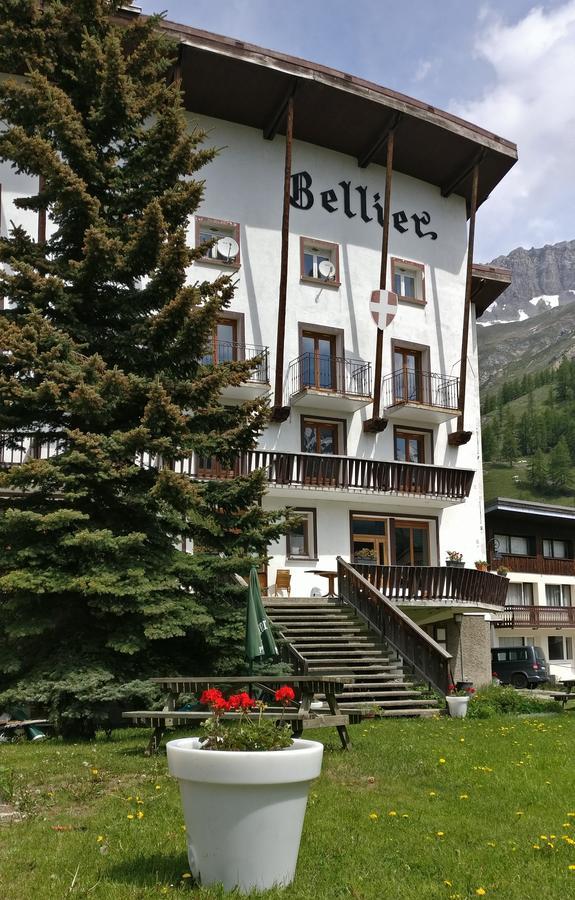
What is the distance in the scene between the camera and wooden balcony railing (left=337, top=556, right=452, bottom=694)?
17.2m

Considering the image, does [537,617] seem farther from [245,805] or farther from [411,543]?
[245,805]

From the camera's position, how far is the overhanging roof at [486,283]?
31.0 metres

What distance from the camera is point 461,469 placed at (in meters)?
26.8

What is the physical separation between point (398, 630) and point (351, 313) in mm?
11930

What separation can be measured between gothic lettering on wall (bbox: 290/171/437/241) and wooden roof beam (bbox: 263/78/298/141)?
1.45m

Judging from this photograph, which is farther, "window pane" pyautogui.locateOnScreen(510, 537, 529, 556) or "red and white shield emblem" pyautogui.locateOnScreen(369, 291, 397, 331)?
"window pane" pyautogui.locateOnScreen(510, 537, 529, 556)

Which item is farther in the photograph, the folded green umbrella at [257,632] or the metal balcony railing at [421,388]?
the metal balcony railing at [421,388]

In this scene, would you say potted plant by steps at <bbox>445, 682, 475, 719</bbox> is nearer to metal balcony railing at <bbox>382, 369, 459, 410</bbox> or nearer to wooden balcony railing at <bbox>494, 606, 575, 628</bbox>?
metal balcony railing at <bbox>382, 369, 459, 410</bbox>

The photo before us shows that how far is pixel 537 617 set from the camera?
1753 inches

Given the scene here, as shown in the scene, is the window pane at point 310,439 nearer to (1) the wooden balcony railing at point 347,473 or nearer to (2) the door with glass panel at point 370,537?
(1) the wooden balcony railing at point 347,473

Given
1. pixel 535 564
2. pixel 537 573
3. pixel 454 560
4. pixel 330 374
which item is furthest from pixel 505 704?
pixel 535 564

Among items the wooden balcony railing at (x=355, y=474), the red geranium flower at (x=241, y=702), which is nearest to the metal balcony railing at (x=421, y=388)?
the wooden balcony railing at (x=355, y=474)

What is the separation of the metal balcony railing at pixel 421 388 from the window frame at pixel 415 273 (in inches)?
92.1

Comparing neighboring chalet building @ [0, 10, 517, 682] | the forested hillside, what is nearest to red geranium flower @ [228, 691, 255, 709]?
neighboring chalet building @ [0, 10, 517, 682]
